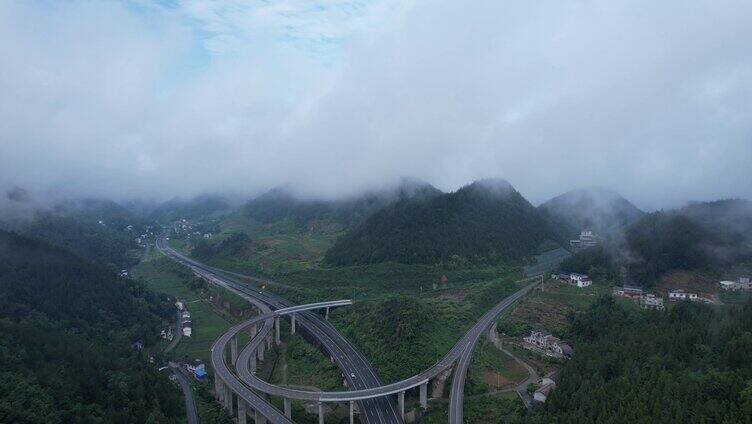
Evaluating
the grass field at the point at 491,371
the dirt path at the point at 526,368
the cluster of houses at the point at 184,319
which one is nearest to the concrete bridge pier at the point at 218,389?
the cluster of houses at the point at 184,319

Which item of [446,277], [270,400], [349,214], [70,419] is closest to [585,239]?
[446,277]

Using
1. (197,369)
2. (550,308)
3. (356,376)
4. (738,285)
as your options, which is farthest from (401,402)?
(738,285)

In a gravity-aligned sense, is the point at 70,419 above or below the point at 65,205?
below

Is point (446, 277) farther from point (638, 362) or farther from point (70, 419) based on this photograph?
point (70, 419)

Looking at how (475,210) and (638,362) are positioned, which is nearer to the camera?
(638,362)

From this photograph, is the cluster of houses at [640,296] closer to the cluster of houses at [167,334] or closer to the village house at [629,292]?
the village house at [629,292]

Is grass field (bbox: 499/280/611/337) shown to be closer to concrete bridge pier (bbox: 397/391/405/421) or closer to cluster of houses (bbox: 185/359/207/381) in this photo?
concrete bridge pier (bbox: 397/391/405/421)

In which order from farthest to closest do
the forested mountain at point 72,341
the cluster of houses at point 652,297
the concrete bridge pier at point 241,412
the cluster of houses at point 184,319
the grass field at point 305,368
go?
the cluster of houses at point 184,319 → the cluster of houses at point 652,297 → the grass field at point 305,368 → the concrete bridge pier at point 241,412 → the forested mountain at point 72,341
